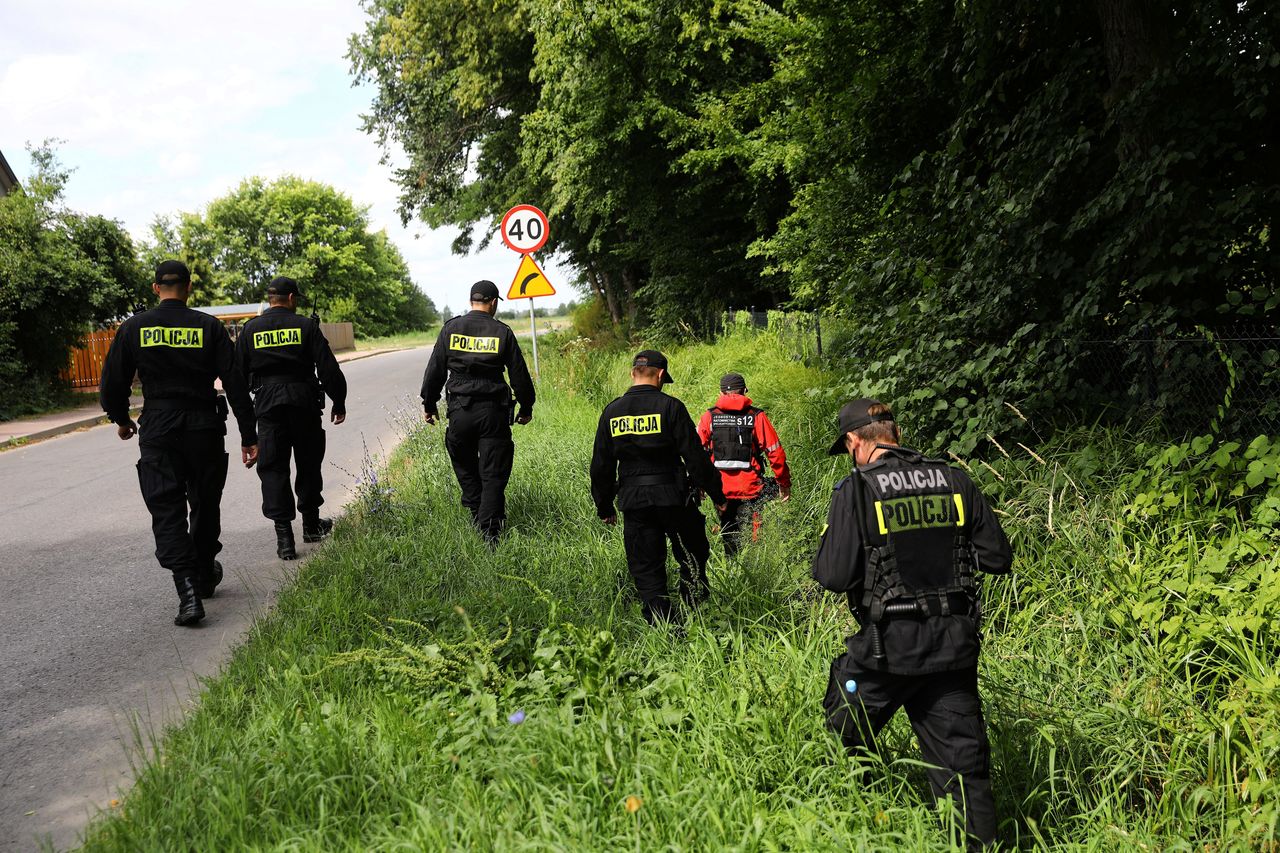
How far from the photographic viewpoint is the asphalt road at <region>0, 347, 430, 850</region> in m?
3.47

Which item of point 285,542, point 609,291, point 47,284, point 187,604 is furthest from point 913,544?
→ point 609,291

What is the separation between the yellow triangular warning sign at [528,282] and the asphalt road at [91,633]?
10.3ft

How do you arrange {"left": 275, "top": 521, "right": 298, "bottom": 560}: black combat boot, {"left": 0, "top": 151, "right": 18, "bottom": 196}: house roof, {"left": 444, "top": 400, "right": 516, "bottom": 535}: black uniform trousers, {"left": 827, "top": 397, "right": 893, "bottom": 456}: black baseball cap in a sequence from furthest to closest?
1. {"left": 0, "top": 151, "right": 18, "bottom": 196}: house roof
2. {"left": 275, "top": 521, "right": 298, "bottom": 560}: black combat boot
3. {"left": 444, "top": 400, "right": 516, "bottom": 535}: black uniform trousers
4. {"left": 827, "top": 397, "right": 893, "bottom": 456}: black baseball cap

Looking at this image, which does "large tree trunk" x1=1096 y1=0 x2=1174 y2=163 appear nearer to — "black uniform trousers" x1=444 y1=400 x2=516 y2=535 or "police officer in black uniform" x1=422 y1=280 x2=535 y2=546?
"police officer in black uniform" x1=422 y1=280 x2=535 y2=546

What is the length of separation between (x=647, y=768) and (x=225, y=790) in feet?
4.48

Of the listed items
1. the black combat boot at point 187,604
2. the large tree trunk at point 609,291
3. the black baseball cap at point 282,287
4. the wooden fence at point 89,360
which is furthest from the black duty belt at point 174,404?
the large tree trunk at point 609,291

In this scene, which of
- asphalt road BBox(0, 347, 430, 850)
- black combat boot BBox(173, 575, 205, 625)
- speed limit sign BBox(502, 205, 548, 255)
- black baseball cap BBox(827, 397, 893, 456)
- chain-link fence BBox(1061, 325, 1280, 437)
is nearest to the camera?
black baseball cap BBox(827, 397, 893, 456)

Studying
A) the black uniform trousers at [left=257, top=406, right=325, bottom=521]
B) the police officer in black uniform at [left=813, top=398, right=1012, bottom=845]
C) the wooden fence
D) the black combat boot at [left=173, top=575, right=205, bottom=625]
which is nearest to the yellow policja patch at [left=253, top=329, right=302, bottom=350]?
the black uniform trousers at [left=257, top=406, right=325, bottom=521]

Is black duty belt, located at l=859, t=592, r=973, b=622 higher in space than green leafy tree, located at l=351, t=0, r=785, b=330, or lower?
lower

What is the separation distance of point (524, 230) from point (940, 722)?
9127 millimetres

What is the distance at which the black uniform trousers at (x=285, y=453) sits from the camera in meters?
6.43

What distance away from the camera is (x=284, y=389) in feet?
21.2

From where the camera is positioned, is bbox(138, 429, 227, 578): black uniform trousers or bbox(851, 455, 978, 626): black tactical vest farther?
bbox(138, 429, 227, 578): black uniform trousers

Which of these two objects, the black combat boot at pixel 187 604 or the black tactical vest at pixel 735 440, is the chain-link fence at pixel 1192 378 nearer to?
the black tactical vest at pixel 735 440
